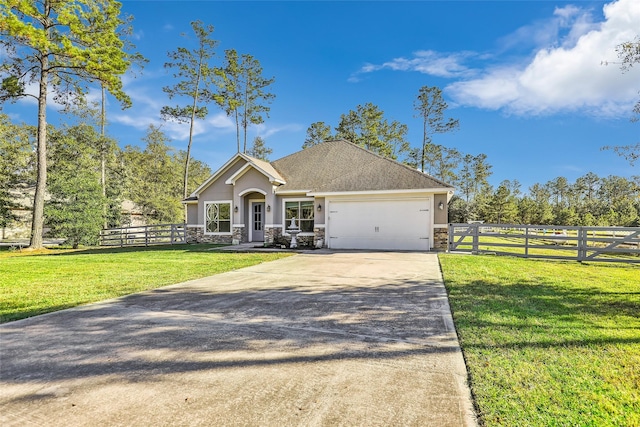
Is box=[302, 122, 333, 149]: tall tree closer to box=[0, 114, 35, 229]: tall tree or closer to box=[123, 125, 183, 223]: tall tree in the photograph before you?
box=[123, 125, 183, 223]: tall tree

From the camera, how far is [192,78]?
25562mm

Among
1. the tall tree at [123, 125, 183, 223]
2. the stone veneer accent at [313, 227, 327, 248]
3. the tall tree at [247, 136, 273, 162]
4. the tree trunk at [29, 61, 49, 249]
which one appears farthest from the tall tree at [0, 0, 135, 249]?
the tall tree at [247, 136, 273, 162]

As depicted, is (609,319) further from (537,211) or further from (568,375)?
(537,211)

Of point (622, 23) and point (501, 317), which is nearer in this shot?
point (501, 317)

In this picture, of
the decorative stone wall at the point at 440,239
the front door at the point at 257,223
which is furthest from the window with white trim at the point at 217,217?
the decorative stone wall at the point at 440,239

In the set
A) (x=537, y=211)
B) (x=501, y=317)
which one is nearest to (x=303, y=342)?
(x=501, y=317)

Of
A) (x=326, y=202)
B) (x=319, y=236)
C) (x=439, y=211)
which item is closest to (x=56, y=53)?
(x=326, y=202)

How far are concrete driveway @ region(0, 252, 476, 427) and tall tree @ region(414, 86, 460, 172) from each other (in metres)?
30.4

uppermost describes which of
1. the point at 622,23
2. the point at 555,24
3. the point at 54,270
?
the point at 555,24

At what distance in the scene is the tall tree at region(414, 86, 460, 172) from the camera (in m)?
31.7

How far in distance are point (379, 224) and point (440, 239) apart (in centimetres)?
264

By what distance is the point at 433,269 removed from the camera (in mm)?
8680

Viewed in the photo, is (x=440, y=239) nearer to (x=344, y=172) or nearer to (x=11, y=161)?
(x=344, y=172)

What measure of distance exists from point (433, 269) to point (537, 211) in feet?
151
